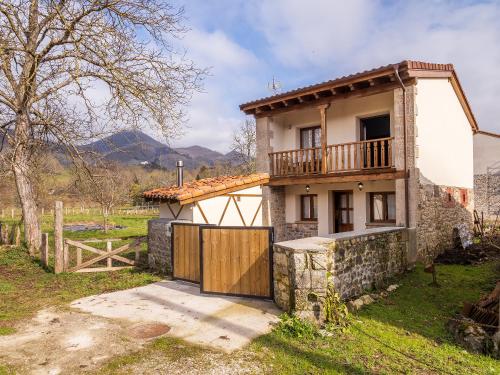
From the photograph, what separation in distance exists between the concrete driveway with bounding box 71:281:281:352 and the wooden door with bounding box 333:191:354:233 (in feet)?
22.3

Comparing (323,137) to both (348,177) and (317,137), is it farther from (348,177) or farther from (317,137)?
(317,137)

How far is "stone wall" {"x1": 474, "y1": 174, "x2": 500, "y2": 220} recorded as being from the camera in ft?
77.3

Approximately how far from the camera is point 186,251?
845cm

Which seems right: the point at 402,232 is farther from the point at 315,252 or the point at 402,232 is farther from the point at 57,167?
the point at 57,167

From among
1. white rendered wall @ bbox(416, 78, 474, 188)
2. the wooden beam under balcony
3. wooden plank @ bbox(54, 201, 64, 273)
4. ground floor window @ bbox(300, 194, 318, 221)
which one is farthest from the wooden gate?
ground floor window @ bbox(300, 194, 318, 221)

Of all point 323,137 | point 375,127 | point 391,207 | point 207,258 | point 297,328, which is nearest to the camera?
point 297,328

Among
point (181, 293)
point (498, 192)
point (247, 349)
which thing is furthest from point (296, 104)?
point (498, 192)

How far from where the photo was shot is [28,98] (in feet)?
34.3

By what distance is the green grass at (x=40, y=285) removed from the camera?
661cm

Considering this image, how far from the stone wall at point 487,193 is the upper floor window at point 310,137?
16635mm

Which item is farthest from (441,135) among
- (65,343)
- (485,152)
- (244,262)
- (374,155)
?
(485,152)

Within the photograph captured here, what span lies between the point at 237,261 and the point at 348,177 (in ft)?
18.3

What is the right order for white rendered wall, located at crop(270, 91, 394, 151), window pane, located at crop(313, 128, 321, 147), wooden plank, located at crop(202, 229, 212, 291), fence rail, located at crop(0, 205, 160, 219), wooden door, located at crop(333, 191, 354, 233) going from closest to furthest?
wooden plank, located at crop(202, 229, 212, 291) < white rendered wall, located at crop(270, 91, 394, 151) < wooden door, located at crop(333, 191, 354, 233) < window pane, located at crop(313, 128, 321, 147) < fence rail, located at crop(0, 205, 160, 219)

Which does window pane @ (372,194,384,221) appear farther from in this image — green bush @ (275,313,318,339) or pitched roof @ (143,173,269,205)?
green bush @ (275,313,318,339)
